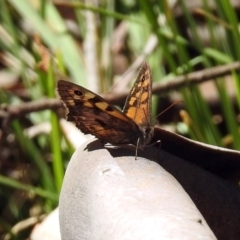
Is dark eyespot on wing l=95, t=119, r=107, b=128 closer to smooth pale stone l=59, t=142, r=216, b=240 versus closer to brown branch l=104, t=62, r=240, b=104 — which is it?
smooth pale stone l=59, t=142, r=216, b=240

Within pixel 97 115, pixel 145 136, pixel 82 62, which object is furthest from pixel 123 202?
pixel 82 62

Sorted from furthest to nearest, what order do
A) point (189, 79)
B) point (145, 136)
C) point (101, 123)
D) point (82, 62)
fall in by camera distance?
point (82, 62) < point (189, 79) < point (101, 123) < point (145, 136)

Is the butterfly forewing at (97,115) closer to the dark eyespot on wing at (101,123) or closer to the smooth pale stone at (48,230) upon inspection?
the dark eyespot on wing at (101,123)

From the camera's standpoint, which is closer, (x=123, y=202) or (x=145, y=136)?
(x=123, y=202)

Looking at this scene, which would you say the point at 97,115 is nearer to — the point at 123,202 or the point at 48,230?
the point at 48,230

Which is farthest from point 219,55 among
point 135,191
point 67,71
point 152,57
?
point 135,191

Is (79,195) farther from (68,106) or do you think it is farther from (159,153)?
(68,106)

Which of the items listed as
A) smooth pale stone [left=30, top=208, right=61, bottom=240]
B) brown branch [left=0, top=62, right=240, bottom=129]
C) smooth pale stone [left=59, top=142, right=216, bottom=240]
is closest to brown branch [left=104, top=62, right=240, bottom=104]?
brown branch [left=0, top=62, right=240, bottom=129]

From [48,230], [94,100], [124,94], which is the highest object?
[94,100]
